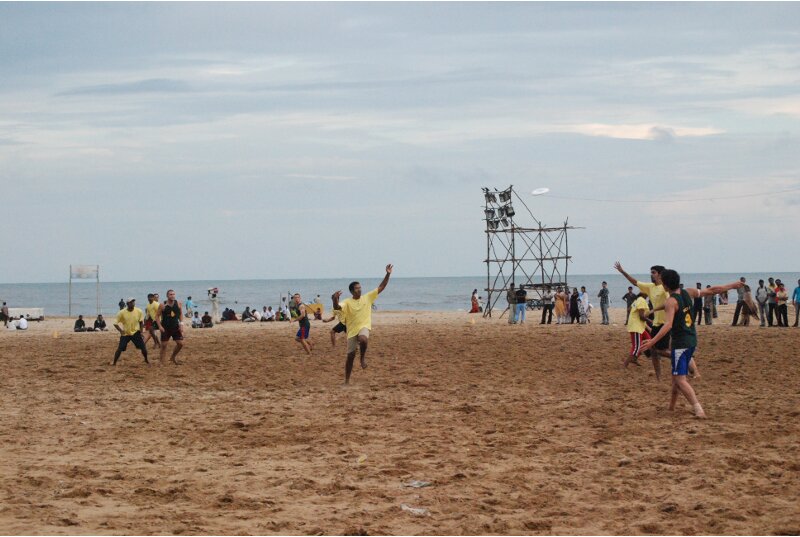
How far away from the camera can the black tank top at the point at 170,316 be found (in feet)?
54.9

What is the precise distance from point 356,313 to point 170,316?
4.75 metres

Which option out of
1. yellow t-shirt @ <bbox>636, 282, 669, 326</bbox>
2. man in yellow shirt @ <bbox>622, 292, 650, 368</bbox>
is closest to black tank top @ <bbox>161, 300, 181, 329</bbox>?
man in yellow shirt @ <bbox>622, 292, 650, 368</bbox>

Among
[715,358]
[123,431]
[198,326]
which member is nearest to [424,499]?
[123,431]

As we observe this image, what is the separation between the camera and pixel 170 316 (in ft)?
54.9

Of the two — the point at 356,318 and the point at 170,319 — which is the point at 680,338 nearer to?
the point at 356,318

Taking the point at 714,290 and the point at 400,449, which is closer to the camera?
the point at 400,449

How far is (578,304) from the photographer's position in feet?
101

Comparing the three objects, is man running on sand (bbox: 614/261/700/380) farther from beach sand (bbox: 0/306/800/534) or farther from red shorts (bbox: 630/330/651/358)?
red shorts (bbox: 630/330/651/358)

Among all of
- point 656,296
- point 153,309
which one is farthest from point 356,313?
point 153,309

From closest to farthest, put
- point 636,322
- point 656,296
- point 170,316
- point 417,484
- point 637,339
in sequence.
Answer: point 417,484, point 656,296, point 636,322, point 637,339, point 170,316

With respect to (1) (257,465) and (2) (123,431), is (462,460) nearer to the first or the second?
(1) (257,465)

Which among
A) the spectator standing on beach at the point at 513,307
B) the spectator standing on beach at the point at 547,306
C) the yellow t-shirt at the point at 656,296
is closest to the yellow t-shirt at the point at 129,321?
the yellow t-shirt at the point at 656,296

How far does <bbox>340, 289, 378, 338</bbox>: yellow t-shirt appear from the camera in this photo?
44.3ft

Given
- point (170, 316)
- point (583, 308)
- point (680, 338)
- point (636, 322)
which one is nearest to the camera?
point (680, 338)
